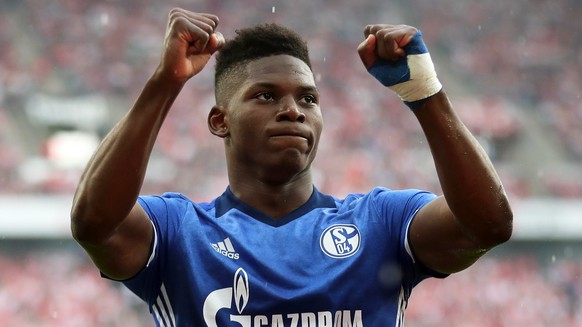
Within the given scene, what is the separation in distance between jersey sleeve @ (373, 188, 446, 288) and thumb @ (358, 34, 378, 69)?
1.56ft

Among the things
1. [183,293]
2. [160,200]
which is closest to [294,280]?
[183,293]

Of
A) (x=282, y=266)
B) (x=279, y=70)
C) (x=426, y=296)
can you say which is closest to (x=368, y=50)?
(x=279, y=70)

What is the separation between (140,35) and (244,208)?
13804 millimetres

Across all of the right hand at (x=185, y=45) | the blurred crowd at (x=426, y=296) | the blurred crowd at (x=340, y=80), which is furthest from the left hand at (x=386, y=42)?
the blurred crowd at (x=340, y=80)

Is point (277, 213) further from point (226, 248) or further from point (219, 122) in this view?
point (219, 122)

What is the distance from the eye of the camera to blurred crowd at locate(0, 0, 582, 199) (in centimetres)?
1382

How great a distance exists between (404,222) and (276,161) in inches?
17.3

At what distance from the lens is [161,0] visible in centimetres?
1759

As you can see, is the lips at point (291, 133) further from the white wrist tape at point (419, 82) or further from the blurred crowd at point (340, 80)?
the blurred crowd at point (340, 80)

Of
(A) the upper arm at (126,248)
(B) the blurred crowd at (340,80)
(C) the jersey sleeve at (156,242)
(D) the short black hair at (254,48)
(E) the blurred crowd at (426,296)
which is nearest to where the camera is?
(A) the upper arm at (126,248)

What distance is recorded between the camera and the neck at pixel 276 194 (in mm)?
3025

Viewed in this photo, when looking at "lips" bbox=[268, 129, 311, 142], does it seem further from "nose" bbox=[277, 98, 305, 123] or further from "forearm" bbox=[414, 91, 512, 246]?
"forearm" bbox=[414, 91, 512, 246]

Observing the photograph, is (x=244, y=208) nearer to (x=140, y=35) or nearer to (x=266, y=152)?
(x=266, y=152)

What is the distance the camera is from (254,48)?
10.3 ft
